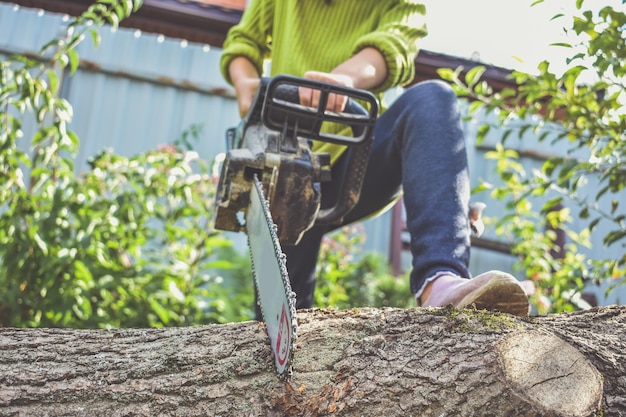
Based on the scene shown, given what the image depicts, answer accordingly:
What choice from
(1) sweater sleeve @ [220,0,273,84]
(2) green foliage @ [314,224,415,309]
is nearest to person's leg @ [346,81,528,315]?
(1) sweater sleeve @ [220,0,273,84]

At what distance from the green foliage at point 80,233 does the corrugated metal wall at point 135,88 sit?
84.0 inches

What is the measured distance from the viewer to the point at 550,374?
1.14m

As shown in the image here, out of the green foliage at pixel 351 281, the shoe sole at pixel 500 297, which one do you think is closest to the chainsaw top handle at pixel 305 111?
the shoe sole at pixel 500 297

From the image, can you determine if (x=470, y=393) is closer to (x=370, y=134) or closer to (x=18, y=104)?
(x=370, y=134)

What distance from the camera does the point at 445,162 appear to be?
1.81 m

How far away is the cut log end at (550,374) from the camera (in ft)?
3.61

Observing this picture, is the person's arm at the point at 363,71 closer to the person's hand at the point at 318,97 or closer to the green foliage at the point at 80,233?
the person's hand at the point at 318,97

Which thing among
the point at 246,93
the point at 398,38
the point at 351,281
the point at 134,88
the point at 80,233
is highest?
the point at 398,38

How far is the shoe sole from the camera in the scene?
1394 millimetres

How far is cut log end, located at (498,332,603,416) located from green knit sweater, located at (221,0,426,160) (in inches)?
41.1

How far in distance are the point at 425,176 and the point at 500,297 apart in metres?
0.47

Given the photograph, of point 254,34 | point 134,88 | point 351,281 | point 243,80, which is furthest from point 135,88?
point 243,80

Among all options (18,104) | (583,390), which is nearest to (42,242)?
(18,104)

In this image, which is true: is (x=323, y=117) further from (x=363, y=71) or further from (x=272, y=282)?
(x=272, y=282)
